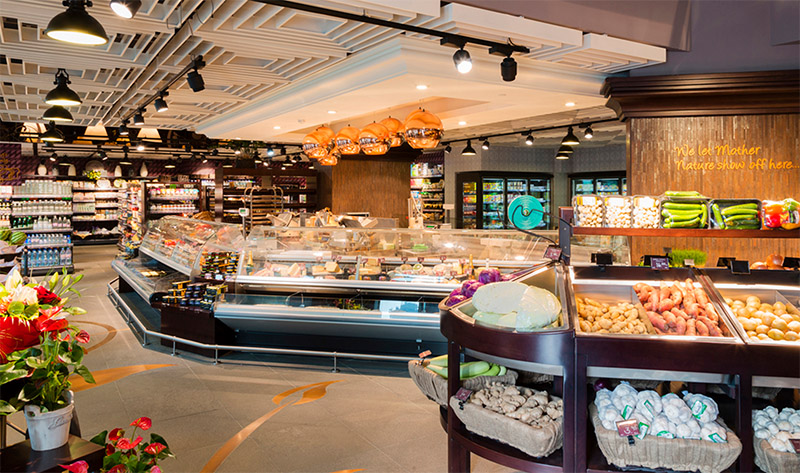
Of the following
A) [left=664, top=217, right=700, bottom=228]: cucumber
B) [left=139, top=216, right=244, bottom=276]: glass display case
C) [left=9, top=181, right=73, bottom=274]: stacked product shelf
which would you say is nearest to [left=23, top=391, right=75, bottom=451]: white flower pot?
Result: [left=664, top=217, right=700, bottom=228]: cucumber

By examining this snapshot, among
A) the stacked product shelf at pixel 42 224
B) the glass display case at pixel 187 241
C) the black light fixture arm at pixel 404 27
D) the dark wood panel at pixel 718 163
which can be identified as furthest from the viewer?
the stacked product shelf at pixel 42 224

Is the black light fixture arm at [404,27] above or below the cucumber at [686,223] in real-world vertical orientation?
above

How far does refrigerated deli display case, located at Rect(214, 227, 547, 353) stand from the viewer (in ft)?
18.1

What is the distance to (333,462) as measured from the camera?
3.51 m

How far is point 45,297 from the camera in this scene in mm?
1863

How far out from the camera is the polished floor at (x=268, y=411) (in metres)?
3.56

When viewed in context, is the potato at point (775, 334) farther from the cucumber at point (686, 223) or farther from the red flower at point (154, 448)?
the red flower at point (154, 448)

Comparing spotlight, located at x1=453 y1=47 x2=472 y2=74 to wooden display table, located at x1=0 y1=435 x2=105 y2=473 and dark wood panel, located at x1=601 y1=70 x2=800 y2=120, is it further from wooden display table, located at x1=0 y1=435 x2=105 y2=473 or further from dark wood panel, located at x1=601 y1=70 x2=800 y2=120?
wooden display table, located at x1=0 y1=435 x2=105 y2=473

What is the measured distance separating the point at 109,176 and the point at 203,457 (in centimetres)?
1925

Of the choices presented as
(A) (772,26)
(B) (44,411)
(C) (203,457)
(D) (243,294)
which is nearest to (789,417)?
(B) (44,411)

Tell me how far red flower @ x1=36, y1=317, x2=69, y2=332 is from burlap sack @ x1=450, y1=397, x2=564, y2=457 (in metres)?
1.83

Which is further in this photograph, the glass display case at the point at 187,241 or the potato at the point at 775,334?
the glass display case at the point at 187,241

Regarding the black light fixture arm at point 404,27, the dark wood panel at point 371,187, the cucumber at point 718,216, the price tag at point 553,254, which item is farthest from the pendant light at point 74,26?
the dark wood panel at point 371,187

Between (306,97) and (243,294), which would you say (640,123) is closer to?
(306,97)
